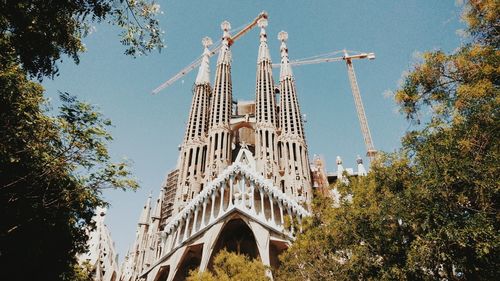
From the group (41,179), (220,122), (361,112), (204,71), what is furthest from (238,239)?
(361,112)

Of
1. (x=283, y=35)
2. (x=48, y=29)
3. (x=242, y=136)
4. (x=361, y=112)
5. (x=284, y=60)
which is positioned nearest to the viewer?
(x=48, y=29)

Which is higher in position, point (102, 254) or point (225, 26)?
point (225, 26)

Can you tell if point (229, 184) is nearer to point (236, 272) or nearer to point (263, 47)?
point (236, 272)

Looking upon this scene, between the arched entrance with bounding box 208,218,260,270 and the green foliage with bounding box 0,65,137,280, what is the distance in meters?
14.2

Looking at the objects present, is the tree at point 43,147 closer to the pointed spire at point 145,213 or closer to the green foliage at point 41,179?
the green foliage at point 41,179

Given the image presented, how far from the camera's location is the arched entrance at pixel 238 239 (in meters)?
22.7

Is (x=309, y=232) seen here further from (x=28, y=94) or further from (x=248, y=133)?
(x=248, y=133)

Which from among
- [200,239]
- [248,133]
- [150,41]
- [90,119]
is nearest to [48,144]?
[90,119]

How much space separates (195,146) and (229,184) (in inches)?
361

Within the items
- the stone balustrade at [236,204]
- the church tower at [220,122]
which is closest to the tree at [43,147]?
the stone balustrade at [236,204]

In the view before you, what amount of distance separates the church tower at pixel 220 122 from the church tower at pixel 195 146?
3.53 feet

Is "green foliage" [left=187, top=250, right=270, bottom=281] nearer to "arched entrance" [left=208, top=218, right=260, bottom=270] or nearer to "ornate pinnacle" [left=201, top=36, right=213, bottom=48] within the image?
"arched entrance" [left=208, top=218, right=260, bottom=270]

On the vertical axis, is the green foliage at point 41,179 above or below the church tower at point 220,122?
below

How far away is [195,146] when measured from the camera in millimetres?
30984
